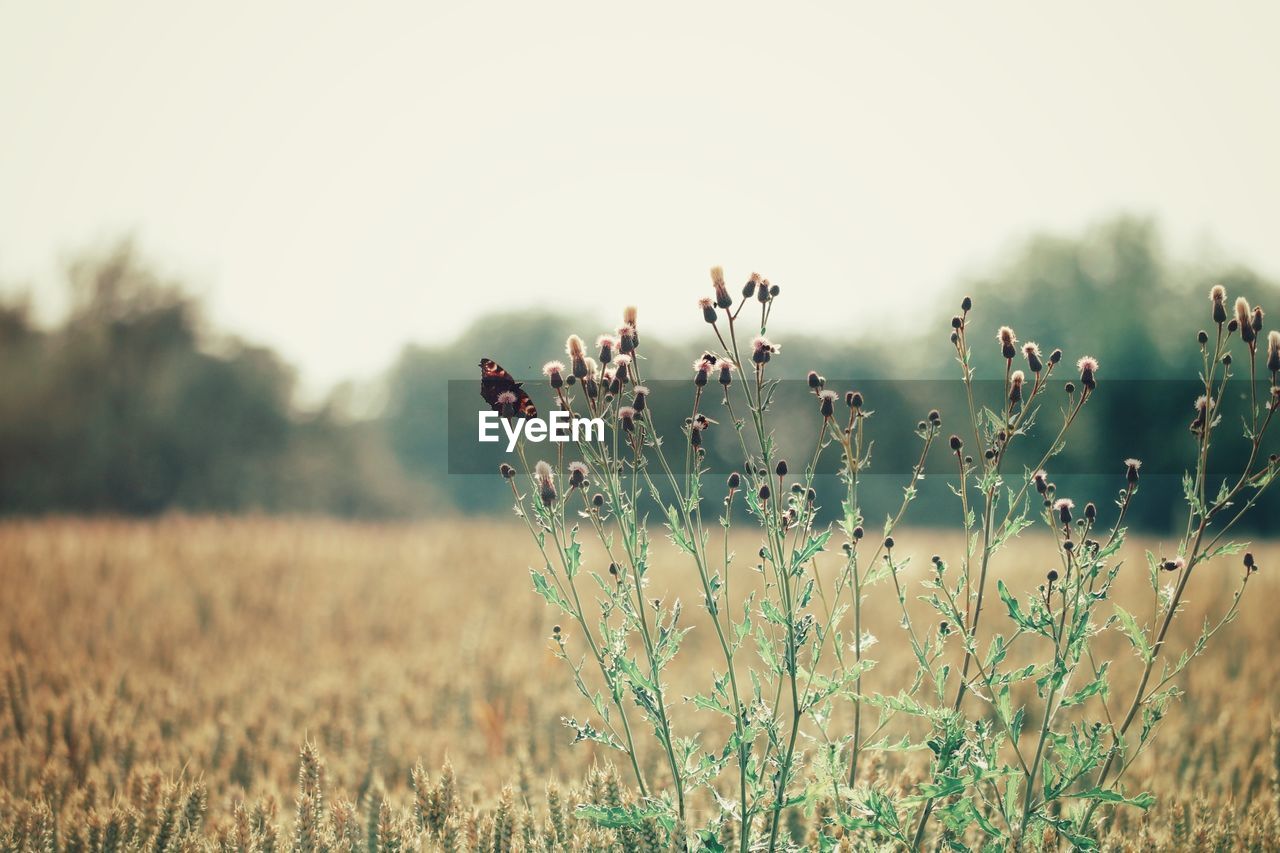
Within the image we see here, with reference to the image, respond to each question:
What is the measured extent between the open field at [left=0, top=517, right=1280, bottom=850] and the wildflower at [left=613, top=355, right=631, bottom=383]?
0.82 m

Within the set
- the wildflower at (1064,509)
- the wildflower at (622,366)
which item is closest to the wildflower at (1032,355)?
the wildflower at (1064,509)

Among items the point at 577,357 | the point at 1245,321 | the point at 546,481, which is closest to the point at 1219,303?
the point at 1245,321

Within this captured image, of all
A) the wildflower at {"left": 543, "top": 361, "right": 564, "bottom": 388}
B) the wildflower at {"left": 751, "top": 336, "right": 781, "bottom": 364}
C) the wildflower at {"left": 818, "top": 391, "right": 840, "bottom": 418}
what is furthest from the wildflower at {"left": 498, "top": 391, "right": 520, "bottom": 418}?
the wildflower at {"left": 818, "top": 391, "right": 840, "bottom": 418}

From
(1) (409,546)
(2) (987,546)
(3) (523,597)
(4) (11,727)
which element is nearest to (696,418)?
(2) (987,546)

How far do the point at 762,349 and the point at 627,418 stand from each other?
37cm

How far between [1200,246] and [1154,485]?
1425 cm

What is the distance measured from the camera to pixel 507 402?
2311 mm

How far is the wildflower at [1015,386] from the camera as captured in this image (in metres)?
2.21

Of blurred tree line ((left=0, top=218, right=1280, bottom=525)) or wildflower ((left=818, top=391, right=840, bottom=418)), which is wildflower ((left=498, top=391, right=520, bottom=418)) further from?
blurred tree line ((left=0, top=218, right=1280, bottom=525))

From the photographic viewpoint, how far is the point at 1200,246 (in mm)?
35281

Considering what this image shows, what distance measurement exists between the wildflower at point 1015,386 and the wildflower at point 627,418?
36.5 inches

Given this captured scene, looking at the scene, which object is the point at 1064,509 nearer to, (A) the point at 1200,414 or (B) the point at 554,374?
(A) the point at 1200,414

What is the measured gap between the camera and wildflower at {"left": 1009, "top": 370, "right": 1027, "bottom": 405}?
2215mm

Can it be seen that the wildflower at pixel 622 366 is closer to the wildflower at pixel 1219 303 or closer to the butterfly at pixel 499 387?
the butterfly at pixel 499 387
